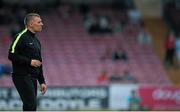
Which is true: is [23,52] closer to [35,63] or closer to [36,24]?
[35,63]

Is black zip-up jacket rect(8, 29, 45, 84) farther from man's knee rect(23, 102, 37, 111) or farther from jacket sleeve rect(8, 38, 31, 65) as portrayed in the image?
man's knee rect(23, 102, 37, 111)

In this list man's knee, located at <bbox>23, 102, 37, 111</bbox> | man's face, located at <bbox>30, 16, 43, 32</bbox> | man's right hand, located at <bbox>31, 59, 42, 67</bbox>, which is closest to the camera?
man's right hand, located at <bbox>31, 59, 42, 67</bbox>

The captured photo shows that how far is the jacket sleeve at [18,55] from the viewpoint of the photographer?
1091cm

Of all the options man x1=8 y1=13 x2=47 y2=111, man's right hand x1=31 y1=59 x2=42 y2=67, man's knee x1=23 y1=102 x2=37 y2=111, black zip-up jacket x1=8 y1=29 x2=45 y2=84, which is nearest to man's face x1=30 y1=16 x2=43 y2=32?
man x1=8 y1=13 x2=47 y2=111

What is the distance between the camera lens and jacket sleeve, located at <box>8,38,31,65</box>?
10.9 m

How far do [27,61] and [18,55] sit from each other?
19cm

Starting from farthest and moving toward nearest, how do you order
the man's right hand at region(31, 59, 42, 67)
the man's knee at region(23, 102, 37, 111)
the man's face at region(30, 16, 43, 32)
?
the man's face at region(30, 16, 43, 32)
the man's knee at region(23, 102, 37, 111)
the man's right hand at region(31, 59, 42, 67)

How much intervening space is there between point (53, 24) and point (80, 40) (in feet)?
5.19

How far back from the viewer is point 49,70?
2853 cm

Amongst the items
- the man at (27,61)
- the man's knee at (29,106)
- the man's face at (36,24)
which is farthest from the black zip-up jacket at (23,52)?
the man's knee at (29,106)

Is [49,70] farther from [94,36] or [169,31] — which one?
[169,31]

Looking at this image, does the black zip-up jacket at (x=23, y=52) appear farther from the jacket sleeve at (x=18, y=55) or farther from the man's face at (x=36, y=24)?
the man's face at (x=36, y=24)

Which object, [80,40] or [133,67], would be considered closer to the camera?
[133,67]

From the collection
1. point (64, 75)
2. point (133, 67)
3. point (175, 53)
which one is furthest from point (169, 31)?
point (64, 75)
